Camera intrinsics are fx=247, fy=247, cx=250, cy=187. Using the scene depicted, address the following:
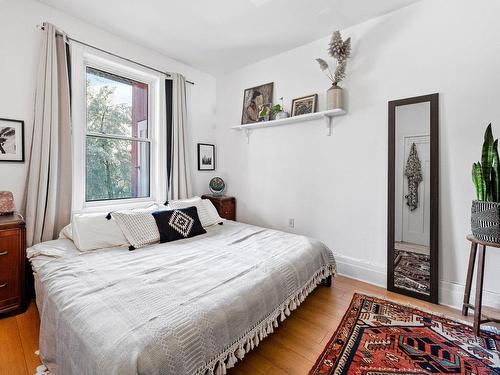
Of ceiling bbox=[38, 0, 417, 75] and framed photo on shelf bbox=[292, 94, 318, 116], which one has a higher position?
ceiling bbox=[38, 0, 417, 75]

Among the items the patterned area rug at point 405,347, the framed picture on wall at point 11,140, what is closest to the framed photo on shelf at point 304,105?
the patterned area rug at point 405,347

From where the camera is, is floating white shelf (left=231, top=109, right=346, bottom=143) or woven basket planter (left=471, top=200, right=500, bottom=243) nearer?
woven basket planter (left=471, top=200, right=500, bottom=243)

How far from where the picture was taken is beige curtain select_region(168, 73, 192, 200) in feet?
10.5

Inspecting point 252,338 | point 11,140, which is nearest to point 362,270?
point 252,338

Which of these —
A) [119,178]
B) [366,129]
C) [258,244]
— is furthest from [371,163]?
[119,178]

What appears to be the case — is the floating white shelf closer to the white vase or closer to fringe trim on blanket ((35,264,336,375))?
the white vase

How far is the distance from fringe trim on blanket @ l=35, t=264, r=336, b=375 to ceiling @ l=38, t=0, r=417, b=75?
242 cm

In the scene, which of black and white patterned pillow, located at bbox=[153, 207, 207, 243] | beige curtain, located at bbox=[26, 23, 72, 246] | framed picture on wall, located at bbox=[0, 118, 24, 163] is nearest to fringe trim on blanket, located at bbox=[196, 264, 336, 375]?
black and white patterned pillow, located at bbox=[153, 207, 207, 243]

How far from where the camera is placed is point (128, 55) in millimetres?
2834

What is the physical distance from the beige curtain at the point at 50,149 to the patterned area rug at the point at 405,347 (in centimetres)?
245

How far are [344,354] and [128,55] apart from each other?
347cm

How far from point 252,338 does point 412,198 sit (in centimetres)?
185

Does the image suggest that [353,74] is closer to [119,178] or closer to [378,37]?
[378,37]

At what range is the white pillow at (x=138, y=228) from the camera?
2.14 m
